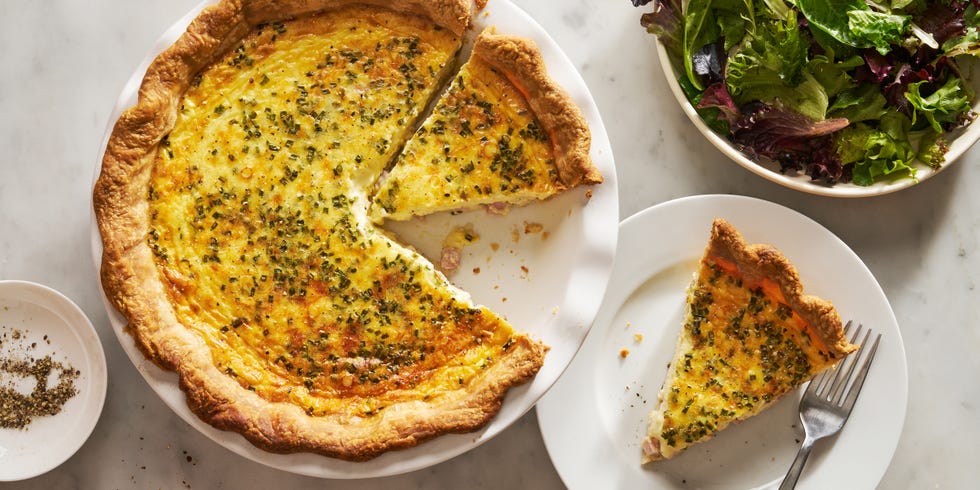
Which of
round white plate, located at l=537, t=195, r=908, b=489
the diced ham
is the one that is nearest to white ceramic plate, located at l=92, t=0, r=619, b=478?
the diced ham

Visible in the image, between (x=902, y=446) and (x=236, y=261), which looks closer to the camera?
(x=236, y=261)

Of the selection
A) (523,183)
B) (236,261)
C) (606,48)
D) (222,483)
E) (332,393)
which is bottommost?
(222,483)

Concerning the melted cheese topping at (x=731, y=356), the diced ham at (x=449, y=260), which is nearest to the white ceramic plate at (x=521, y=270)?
the diced ham at (x=449, y=260)

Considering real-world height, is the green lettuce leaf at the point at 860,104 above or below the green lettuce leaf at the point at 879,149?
above

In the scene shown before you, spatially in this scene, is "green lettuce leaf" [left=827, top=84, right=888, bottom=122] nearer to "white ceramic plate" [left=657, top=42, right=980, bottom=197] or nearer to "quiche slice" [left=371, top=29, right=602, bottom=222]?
"white ceramic plate" [left=657, top=42, right=980, bottom=197]

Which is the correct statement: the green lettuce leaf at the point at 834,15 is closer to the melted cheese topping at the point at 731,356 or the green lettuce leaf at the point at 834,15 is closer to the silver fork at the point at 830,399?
the melted cheese topping at the point at 731,356

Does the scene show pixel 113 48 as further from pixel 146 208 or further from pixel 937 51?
pixel 937 51

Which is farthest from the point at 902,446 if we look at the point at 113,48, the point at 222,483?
the point at 113,48
